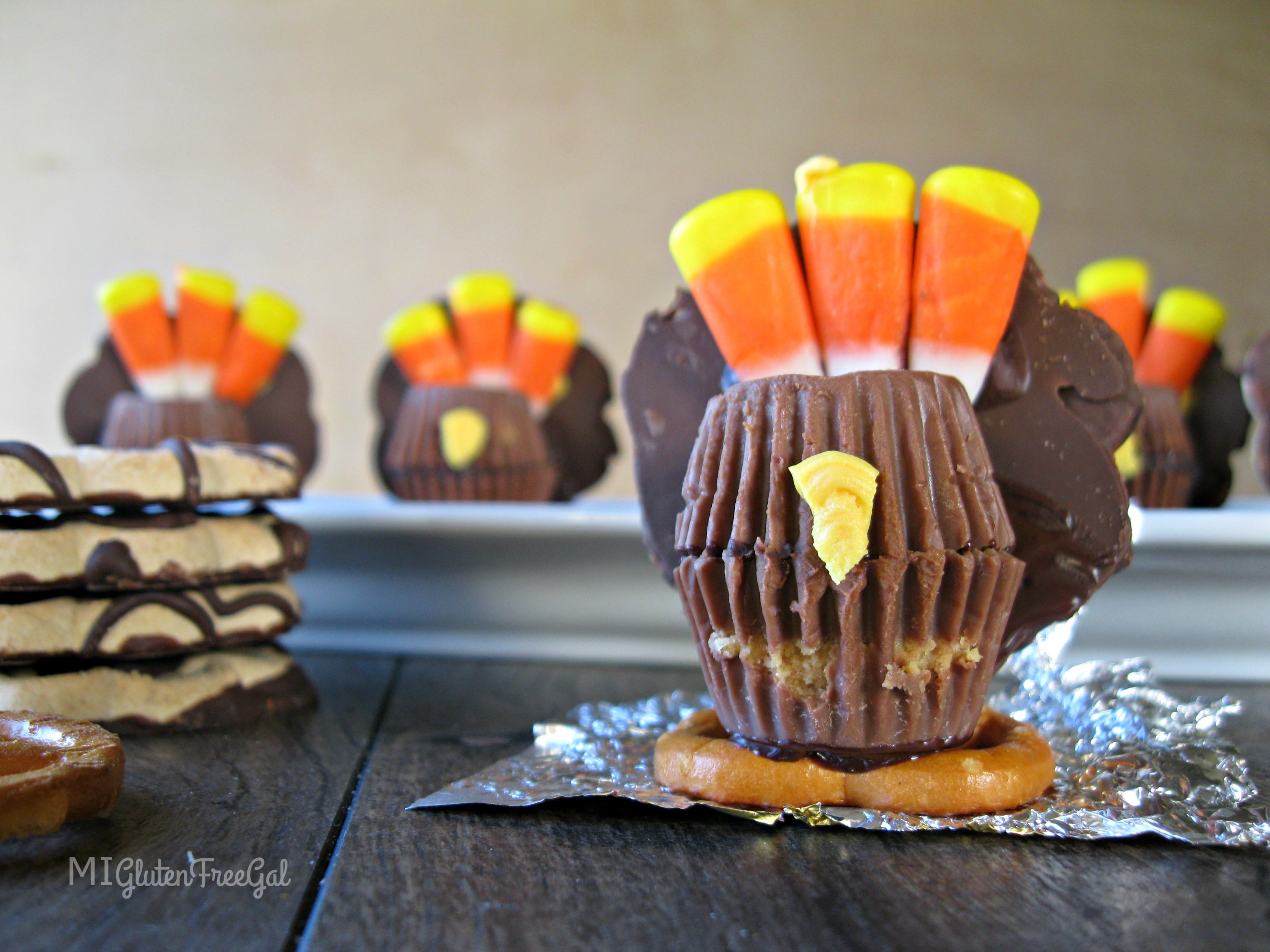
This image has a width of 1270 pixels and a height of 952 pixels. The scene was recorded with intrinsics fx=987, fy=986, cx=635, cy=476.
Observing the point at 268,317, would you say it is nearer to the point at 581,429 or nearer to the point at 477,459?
the point at 477,459

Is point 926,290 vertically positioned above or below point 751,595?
above

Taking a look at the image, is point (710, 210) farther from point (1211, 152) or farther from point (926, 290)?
point (1211, 152)

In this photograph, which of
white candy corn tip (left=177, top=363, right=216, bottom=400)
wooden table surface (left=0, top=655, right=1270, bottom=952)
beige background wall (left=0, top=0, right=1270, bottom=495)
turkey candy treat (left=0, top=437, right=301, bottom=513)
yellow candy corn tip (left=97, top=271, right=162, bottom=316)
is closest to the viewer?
wooden table surface (left=0, top=655, right=1270, bottom=952)

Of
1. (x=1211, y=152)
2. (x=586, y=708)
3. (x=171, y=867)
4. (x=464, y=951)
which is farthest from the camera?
(x=1211, y=152)

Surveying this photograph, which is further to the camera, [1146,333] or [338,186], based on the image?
[338,186]

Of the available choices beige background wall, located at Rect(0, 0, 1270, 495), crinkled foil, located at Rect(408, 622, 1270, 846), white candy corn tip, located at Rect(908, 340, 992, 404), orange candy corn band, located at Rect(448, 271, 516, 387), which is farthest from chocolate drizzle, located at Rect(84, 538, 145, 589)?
beige background wall, located at Rect(0, 0, 1270, 495)

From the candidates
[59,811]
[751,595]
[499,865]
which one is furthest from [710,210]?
[59,811]

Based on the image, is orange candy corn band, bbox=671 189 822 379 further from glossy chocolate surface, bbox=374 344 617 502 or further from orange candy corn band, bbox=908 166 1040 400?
glossy chocolate surface, bbox=374 344 617 502

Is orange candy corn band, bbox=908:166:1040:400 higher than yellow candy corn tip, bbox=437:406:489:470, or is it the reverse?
orange candy corn band, bbox=908:166:1040:400
